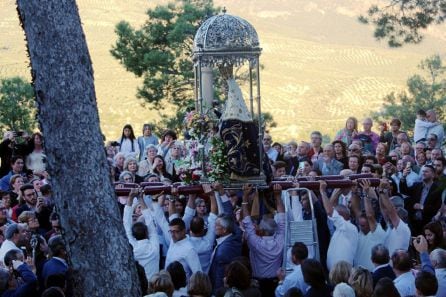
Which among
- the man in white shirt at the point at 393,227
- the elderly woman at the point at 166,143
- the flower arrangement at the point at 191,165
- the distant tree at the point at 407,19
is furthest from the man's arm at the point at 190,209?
the distant tree at the point at 407,19

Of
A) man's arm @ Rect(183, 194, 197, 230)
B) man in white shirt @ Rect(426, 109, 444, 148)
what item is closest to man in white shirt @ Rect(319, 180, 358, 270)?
man's arm @ Rect(183, 194, 197, 230)

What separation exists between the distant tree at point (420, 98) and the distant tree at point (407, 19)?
900cm

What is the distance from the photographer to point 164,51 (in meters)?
28.6

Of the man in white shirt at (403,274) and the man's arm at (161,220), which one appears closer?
the man in white shirt at (403,274)

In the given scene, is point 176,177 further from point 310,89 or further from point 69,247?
point 310,89

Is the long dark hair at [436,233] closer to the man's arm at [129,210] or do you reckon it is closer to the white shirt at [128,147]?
the man's arm at [129,210]

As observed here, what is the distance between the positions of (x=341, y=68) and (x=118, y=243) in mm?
42237

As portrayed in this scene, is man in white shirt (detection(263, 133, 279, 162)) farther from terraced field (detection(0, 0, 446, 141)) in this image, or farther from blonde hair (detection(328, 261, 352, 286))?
terraced field (detection(0, 0, 446, 141))

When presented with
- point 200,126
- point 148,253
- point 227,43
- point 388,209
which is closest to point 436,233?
point 388,209

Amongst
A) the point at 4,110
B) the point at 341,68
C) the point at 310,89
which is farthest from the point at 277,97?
the point at 4,110

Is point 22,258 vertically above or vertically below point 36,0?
below

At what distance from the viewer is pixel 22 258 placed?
33.5 ft

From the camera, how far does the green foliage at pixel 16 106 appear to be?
26.5 metres

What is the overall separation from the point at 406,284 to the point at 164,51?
19.4 metres
